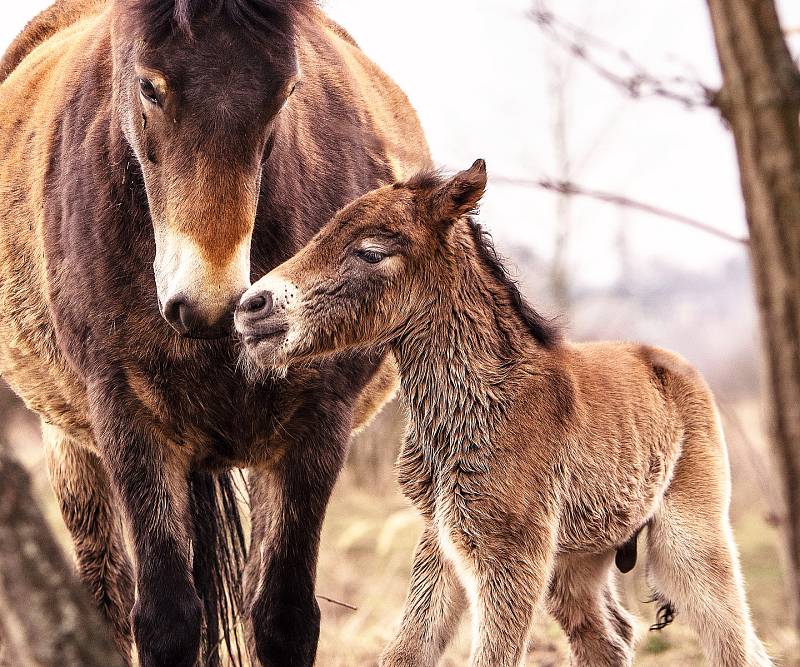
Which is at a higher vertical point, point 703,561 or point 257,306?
point 257,306

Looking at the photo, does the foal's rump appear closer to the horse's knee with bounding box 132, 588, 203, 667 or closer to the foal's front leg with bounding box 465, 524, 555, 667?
the foal's front leg with bounding box 465, 524, 555, 667

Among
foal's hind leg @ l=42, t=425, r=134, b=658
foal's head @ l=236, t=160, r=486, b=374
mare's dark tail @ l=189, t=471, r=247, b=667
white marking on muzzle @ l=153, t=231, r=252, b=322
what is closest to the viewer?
white marking on muzzle @ l=153, t=231, r=252, b=322

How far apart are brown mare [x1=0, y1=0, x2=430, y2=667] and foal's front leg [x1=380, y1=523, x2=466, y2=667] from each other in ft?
1.27

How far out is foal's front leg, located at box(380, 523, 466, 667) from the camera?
12.1ft

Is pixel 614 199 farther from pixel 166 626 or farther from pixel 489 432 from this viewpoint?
pixel 166 626

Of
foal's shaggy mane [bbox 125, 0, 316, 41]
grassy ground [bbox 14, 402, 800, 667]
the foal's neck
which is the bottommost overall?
grassy ground [bbox 14, 402, 800, 667]

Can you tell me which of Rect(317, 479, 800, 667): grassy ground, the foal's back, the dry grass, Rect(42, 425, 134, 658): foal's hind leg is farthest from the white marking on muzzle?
Rect(42, 425, 134, 658): foal's hind leg

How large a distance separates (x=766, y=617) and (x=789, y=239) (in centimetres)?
718

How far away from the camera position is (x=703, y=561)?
156 inches

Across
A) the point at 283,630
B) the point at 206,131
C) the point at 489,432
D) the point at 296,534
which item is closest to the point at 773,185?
the point at 206,131

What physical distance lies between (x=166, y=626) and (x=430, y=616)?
0.94m

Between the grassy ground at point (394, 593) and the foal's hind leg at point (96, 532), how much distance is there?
1.44 meters

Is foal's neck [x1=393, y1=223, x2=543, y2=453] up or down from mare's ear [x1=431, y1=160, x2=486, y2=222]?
down

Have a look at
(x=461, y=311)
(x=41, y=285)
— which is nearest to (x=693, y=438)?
(x=461, y=311)
